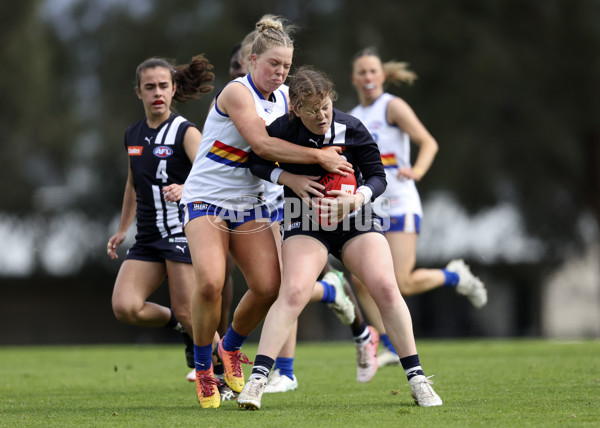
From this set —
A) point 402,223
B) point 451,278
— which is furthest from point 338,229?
point 451,278

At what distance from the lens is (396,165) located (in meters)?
8.52

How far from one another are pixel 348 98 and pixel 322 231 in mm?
16548

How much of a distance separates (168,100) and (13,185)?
18.8 metres

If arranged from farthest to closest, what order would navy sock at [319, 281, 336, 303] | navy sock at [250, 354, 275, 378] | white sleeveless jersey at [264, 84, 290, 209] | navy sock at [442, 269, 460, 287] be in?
1. navy sock at [442, 269, 460, 287]
2. navy sock at [319, 281, 336, 303]
3. white sleeveless jersey at [264, 84, 290, 209]
4. navy sock at [250, 354, 275, 378]

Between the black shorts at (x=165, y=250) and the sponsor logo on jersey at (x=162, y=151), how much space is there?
1.89 feet

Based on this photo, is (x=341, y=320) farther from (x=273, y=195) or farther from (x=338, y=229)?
(x=338, y=229)

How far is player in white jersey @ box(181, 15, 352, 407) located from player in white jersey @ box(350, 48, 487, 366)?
276 cm

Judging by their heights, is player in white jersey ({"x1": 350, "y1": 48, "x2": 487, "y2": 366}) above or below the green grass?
above

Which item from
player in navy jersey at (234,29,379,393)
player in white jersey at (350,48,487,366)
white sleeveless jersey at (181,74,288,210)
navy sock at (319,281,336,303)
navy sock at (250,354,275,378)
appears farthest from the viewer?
player in white jersey at (350,48,487,366)

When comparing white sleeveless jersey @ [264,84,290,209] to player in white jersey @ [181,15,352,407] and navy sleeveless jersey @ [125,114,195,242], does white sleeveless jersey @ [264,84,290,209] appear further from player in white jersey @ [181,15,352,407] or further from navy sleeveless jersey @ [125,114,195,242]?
navy sleeveless jersey @ [125,114,195,242]

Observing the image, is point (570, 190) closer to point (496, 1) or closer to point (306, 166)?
point (496, 1)

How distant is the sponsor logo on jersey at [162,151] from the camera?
6.60 meters

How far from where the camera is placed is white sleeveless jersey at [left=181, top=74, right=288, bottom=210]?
5562mm

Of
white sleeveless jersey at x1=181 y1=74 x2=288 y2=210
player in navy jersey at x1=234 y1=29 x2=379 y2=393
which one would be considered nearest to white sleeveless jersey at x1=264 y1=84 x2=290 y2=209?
player in navy jersey at x1=234 y1=29 x2=379 y2=393
